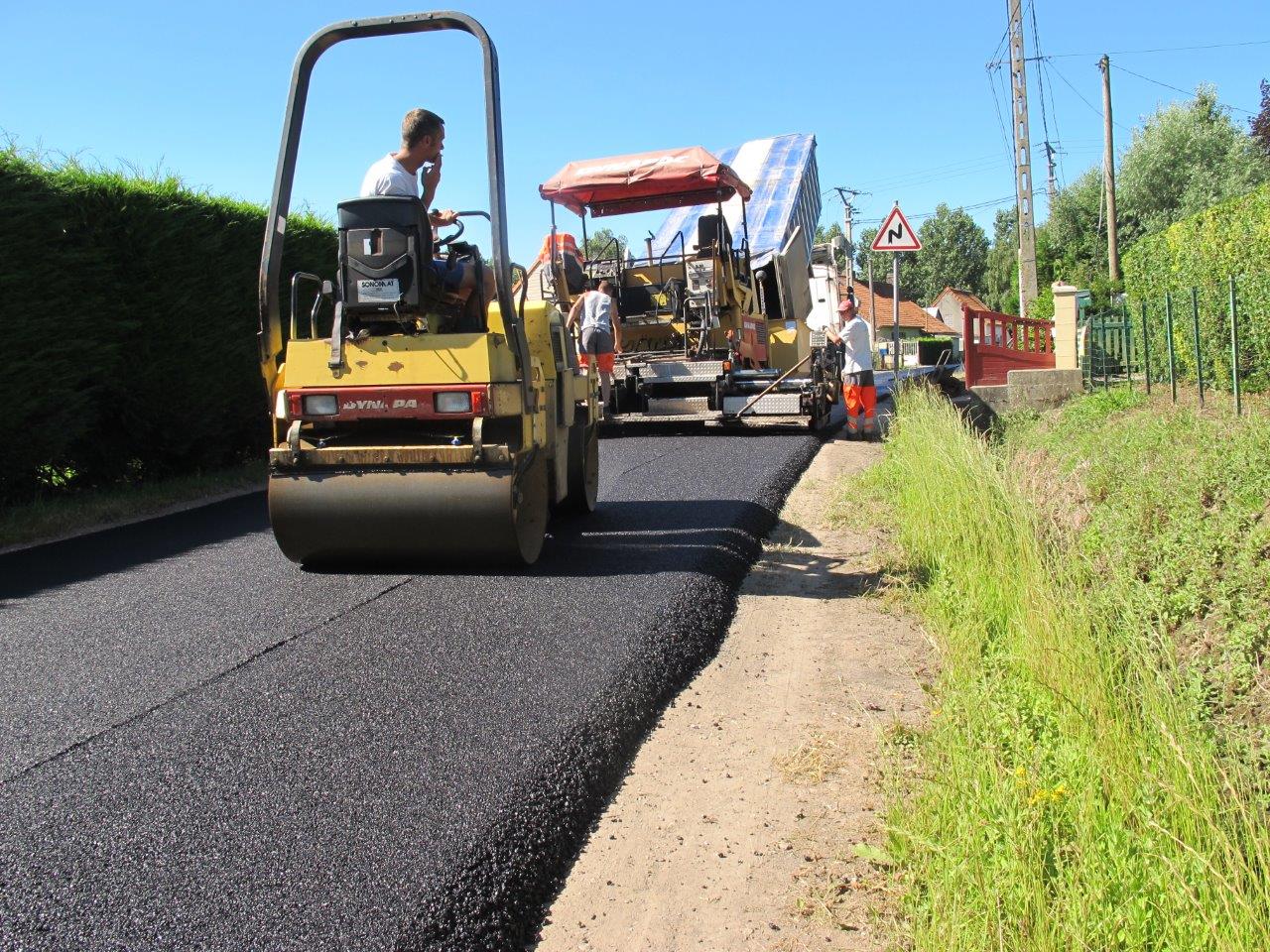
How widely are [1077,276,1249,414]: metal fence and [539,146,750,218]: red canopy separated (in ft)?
15.4

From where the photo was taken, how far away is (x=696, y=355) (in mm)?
13180

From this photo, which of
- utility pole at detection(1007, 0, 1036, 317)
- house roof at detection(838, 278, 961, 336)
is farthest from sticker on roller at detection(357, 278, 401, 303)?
house roof at detection(838, 278, 961, 336)

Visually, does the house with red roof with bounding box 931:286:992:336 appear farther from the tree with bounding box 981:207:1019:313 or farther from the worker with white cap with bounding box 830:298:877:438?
the worker with white cap with bounding box 830:298:877:438

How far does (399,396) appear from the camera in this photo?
540cm

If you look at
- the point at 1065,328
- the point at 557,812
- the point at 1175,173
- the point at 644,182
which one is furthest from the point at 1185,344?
the point at 1175,173

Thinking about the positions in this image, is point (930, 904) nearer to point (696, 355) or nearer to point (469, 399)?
point (469, 399)

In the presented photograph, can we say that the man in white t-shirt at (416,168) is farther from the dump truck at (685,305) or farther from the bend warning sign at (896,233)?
the bend warning sign at (896,233)

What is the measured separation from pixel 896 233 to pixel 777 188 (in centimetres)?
813

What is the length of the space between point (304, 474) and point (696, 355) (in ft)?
26.8

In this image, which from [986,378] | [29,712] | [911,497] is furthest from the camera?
[986,378]

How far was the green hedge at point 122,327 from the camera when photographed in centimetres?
779

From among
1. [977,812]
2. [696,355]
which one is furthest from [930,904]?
[696,355]

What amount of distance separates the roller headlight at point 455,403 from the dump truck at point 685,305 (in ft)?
23.9

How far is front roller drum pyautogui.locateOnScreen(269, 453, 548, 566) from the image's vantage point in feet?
17.3
